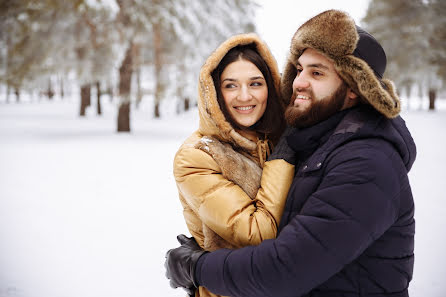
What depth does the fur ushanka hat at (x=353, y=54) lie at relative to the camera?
1.43 metres

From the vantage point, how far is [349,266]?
4.48ft

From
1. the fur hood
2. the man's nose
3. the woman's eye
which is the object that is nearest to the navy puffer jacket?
the man's nose

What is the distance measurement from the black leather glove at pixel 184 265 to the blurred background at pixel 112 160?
1376 millimetres

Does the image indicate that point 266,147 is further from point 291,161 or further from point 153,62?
point 153,62

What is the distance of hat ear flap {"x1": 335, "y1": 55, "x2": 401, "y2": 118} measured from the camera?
1.40 metres

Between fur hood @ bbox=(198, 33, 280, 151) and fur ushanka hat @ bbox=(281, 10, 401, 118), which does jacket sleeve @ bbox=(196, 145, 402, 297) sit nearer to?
fur ushanka hat @ bbox=(281, 10, 401, 118)

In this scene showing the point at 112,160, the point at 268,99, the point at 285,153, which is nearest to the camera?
the point at 285,153

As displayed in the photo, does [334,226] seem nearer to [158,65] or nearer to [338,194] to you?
Result: [338,194]

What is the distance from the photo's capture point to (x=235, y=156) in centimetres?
197

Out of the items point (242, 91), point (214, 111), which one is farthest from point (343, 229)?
point (242, 91)

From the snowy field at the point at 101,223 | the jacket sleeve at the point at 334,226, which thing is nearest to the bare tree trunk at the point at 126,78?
the snowy field at the point at 101,223

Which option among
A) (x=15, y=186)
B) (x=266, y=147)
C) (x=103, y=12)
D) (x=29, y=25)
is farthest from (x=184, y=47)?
(x=266, y=147)

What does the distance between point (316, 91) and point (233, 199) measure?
66 centimetres

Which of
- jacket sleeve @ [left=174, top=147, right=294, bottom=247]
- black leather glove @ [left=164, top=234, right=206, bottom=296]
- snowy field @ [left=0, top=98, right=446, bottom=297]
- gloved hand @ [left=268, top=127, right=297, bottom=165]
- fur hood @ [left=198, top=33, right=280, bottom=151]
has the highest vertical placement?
fur hood @ [left=198, top=33, right=280, bottom=151]
